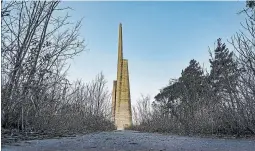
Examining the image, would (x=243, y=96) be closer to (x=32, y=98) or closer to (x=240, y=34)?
(x=240, y=34)

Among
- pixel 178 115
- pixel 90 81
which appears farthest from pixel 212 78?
pixel 90 81

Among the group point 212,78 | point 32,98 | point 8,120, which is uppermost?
point 212,78

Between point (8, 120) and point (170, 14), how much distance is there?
4.61 meters

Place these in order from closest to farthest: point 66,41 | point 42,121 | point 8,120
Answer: point 8,120
point 42,121
point 66,41

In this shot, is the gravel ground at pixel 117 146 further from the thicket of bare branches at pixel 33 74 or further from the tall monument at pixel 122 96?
the tall monument at pixel 122 96

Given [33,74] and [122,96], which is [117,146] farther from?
[122,96]

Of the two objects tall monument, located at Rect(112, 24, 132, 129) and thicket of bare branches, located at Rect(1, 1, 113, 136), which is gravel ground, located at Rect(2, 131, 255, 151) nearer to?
thicket of bare branches, located at Rect(1, 1, 113, 136)

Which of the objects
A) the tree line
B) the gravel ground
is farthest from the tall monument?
the gravel ground

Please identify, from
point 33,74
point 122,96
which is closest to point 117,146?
point 33,74

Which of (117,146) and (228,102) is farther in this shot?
(228,102)

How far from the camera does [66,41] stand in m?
8.91

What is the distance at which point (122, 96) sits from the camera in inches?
1102

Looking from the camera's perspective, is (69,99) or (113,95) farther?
(113,95)

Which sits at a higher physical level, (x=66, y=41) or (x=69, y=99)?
(x=66, y=41)
